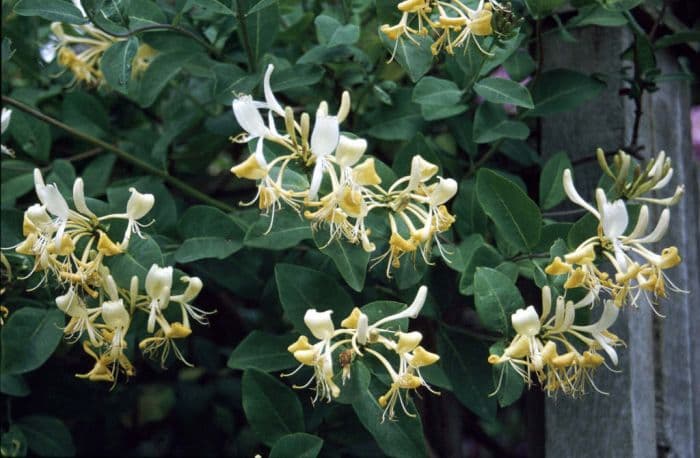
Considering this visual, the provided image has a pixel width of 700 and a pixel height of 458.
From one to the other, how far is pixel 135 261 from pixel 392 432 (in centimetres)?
34

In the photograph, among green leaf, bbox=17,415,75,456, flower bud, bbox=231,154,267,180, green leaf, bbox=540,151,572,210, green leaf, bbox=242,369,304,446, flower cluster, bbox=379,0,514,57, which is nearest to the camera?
flower bud, bbox=231,154,267,180

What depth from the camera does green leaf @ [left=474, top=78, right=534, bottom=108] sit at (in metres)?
1.00

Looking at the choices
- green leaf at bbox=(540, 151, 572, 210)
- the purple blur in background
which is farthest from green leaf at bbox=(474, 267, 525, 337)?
the purple blur in background

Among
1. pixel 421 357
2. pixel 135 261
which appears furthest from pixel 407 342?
pixel 135 261

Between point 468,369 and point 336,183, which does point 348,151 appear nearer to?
point 336,183

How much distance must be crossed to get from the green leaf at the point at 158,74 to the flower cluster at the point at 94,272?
0.28 metres

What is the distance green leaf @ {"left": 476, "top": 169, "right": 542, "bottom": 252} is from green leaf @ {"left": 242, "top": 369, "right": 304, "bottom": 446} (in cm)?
32

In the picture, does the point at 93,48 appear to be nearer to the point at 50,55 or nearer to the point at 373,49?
the point at 50,55

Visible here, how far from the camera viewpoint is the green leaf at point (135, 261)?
932 millimetres

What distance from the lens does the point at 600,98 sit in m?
1.23

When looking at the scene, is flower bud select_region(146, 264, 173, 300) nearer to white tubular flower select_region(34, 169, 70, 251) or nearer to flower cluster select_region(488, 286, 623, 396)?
white tubular flower select_region(34, 169, 70, 251)

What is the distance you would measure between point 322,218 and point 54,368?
2.69 ft

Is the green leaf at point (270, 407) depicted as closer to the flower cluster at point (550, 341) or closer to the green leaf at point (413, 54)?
the flower cluster at point (550, 341)

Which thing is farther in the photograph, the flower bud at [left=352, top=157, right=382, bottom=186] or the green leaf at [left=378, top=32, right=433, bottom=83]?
the green leaf at [left=378, top=32, right=433, bottom=83]
